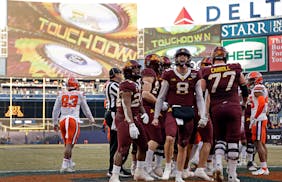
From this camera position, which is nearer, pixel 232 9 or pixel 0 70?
pixel 232 9

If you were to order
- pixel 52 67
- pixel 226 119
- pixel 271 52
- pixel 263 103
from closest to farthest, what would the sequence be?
pixel 226 119 < pixel 263 103 < pixel 271 52 < pixel 52 67

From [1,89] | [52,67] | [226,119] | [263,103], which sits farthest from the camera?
[1,89]

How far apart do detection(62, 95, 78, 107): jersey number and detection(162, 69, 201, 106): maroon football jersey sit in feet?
12.5

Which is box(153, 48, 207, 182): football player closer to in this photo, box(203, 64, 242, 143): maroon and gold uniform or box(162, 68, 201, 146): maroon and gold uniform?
box(162, 68, 201, 146): maroon and gold uniform

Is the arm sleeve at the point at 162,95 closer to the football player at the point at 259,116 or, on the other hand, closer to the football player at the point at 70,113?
the football player at the point at 259,116

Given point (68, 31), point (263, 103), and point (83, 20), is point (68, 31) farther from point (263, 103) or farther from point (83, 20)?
point (263, 103)

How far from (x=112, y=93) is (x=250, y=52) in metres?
33.6

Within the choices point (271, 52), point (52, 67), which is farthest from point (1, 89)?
point (271, 52)

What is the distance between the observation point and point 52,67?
178 ft

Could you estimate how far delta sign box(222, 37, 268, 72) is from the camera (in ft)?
137

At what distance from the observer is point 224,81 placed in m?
8.43

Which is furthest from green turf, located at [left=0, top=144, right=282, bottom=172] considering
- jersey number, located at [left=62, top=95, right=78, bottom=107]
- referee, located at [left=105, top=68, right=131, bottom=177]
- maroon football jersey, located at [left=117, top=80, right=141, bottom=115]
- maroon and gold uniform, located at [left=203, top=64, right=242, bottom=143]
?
maroon and gold uniform, located at [left=203, top=64, right=242, bottom=143]

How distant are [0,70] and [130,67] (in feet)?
162

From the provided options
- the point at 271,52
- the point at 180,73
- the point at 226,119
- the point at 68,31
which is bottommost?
the point at 226,119
